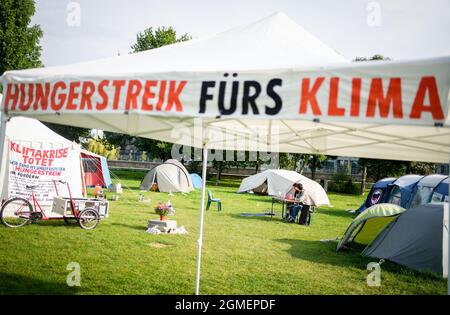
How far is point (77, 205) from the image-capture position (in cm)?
988

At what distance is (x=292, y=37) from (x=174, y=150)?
3477cm

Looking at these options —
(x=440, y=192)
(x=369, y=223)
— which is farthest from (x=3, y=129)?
(x=440, y=192)

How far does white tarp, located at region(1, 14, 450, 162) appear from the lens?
289 centimetres

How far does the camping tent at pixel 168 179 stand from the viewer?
23375 millimetres

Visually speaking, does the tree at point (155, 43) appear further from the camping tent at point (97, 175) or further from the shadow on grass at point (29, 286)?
the shadow on grass at point (29, 286)

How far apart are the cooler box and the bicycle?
0.31 feet

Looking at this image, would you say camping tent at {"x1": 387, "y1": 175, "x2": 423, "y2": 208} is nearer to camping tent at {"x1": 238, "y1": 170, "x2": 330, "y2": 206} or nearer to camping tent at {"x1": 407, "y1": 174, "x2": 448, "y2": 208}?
camping tent at {"x1": 407, "y1": 174, "x2": 448, "y2": 208}

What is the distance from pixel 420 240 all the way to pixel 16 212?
9961mm

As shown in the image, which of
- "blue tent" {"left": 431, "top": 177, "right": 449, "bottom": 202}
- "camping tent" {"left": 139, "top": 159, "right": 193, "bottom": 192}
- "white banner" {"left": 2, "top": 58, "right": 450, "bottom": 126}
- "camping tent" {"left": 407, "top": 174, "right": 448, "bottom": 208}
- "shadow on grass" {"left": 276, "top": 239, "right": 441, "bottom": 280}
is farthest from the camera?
"camping tent" {"left": 139, "top": 159, "right": 193, "bottom": 192}

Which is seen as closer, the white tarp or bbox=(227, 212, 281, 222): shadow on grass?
the white tarp

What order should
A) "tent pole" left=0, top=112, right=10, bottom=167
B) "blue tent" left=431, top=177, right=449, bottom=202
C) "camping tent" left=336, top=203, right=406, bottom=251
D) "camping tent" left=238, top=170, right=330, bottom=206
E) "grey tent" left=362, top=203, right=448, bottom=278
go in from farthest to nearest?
1. "camping tent" left=238, top=170, right=330, bottom=206
2. "blue tent" left=431, top=177, right=449, bottom=202
3. "camping tent" left=336, top=203, right=406, bottom=251
4. "grey tent" left=362, top=203, right=448, bottom=278
5. "tent pole" left=0, top=112, right=10, bottom=167

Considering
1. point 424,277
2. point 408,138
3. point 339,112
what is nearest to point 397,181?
point 424,277

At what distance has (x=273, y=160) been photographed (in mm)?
41281

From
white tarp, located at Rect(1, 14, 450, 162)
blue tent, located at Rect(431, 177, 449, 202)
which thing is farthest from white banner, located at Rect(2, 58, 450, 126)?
blue tent, located at Rect(431, 177, 449, 202)
